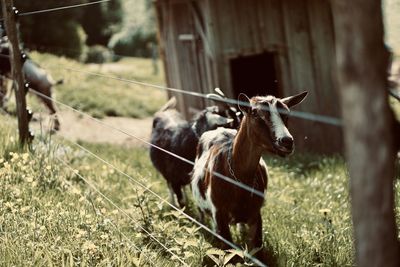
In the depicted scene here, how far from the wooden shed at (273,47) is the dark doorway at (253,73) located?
78.4 inches

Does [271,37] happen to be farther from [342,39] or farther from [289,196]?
[342,39]

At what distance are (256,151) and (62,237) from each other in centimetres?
172

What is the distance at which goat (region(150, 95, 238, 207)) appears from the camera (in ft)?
22.2

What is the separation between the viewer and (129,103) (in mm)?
16578

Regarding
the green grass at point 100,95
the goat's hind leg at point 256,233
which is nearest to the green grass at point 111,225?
the goat's hind leg at point 256,233

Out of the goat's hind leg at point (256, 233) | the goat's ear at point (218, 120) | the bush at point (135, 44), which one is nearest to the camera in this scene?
the goat's hind leg at point (256, 233)

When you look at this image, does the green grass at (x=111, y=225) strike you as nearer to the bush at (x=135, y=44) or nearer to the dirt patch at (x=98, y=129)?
the dirt patch at (x=98, y=129)

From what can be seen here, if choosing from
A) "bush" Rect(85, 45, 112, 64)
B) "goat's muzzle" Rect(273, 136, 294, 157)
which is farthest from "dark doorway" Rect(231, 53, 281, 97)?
"bush" Rect(85, 45, 112, 64)

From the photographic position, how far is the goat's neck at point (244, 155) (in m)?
4.83

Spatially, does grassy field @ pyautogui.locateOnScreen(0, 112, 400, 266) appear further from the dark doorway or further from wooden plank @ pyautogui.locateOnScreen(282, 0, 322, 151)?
the dark doorway

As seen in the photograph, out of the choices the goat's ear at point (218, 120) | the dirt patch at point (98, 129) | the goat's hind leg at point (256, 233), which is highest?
Answer: the goat's ear at point (218, 120)

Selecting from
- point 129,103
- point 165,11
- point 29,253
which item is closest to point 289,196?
point 29,253

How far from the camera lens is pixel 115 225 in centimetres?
499

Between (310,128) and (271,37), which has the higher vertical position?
(271,37)
